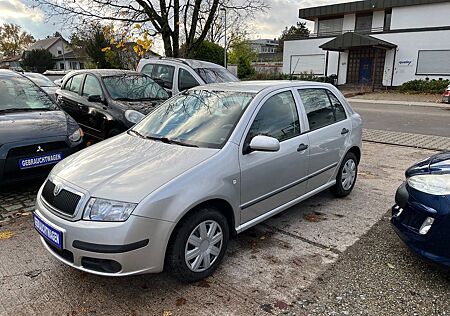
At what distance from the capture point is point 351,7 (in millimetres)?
33062

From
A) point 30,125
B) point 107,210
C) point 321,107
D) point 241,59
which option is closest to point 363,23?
point 241,59

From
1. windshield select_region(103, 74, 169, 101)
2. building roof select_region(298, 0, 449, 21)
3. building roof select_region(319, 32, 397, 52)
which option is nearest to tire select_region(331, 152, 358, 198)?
windshield select_region(103, 74, 169, 101)

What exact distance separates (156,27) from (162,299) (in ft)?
34.1

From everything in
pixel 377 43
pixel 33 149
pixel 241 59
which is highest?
pixel 377 43

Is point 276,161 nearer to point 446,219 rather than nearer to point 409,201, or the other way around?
point 409,201

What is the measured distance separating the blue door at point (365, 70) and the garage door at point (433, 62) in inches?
150

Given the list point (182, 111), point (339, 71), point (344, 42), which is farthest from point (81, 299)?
point (339, 71)

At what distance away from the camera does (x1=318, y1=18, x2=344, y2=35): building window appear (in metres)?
34.8

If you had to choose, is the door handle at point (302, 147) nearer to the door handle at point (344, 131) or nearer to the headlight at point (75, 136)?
the door handle at point (344, 131)

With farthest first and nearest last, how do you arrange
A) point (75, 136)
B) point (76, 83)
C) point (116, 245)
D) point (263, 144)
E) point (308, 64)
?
point (308, 64) < point (76, 83) < point (75, 136) < point (263, 144) < point (116, 245)

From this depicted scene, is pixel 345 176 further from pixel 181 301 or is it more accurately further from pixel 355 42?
pixel 355 42

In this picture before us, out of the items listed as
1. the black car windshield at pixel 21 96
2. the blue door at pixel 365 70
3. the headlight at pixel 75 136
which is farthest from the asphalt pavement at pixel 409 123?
the blue door at pixel 365 70

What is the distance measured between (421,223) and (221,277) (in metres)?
1.72

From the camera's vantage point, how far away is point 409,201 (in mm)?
3068
